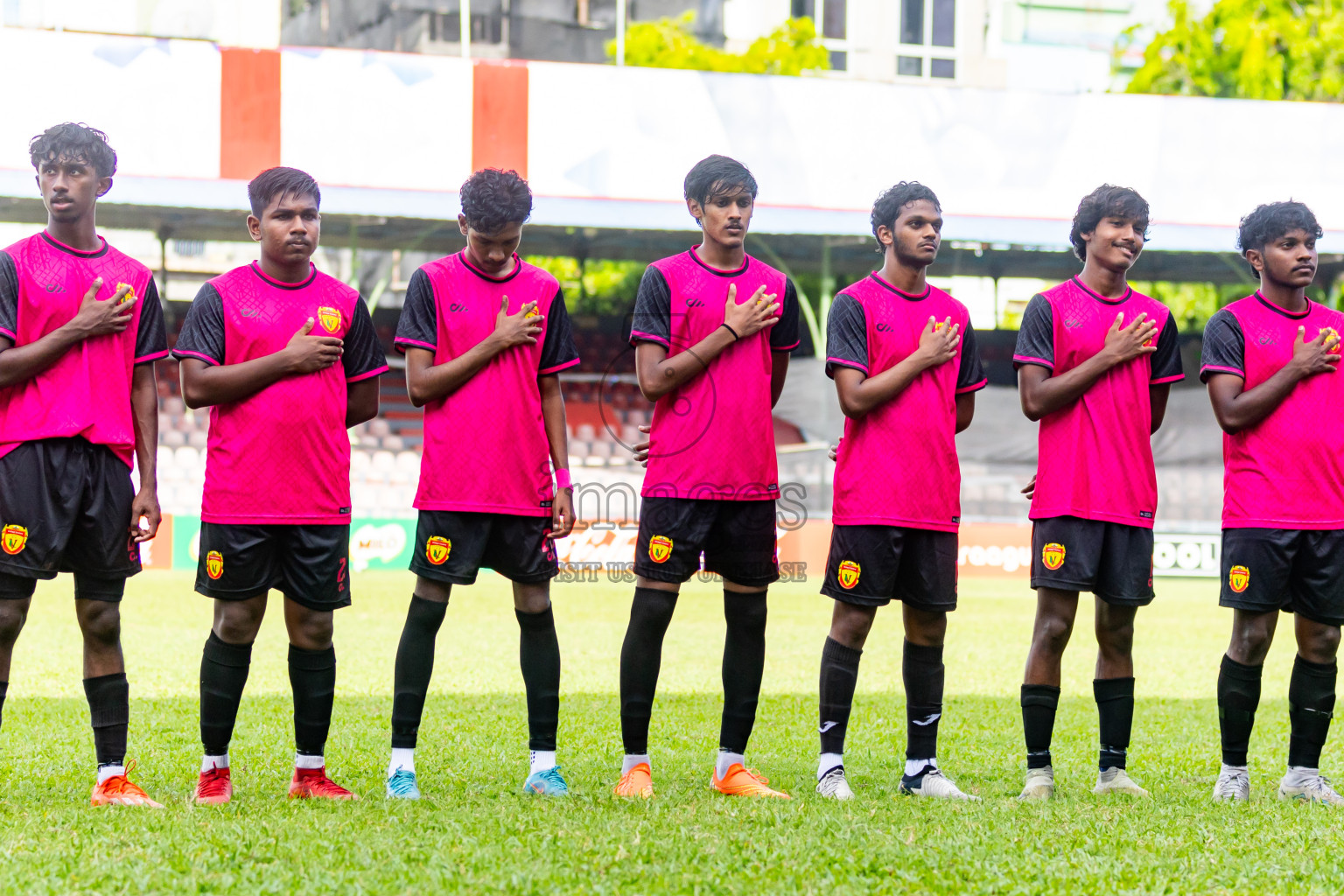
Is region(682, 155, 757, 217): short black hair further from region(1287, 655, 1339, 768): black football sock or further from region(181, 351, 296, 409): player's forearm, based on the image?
region(1287, 655, 1339, 768): black football sock

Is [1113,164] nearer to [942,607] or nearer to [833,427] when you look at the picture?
[833,427]

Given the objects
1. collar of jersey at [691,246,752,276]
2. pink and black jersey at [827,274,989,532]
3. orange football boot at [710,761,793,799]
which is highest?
collar of jersey at [691,246,752,276]

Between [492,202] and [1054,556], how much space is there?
239 centimetres

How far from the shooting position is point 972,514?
1980 centimetres

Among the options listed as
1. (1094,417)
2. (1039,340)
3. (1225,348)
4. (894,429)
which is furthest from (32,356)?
(1225,348)

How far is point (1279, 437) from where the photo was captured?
17.2 feet

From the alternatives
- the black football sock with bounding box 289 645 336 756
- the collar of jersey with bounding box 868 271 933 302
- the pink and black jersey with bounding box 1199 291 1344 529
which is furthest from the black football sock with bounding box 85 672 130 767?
the pink and black jersey with bounding box 1199 291 1344 529

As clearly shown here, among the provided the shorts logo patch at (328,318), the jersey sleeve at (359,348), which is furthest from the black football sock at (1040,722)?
the shorts logo patch at (328,318)

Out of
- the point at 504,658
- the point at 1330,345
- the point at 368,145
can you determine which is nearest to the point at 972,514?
the point at 368,145

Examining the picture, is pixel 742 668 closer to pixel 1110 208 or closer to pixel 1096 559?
pixel 1096 559

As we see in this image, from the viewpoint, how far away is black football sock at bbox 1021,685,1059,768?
17.0 ft

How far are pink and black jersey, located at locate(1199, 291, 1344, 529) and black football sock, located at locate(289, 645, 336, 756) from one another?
3337 mm

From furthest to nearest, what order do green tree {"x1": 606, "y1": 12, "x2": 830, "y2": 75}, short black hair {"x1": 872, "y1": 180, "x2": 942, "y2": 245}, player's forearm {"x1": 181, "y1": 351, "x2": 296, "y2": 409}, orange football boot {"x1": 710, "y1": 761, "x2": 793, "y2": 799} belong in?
green tree {"x1": 606, "y1": 12, "x2": 830, "y2": 75} < short black hair {"x1": 872, "y1": 180, "x2": 942, "y2": 245} < orange football boot {"x1": 710, "y1": 761, "x2": 793, "y2": 799} < player's forearm {"x1": 181, "y1": 351, "x2": 296, "y2": 409}

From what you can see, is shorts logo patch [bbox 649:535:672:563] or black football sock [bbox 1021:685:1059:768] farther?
black football sock [bbox 1021:685:1059:768]
